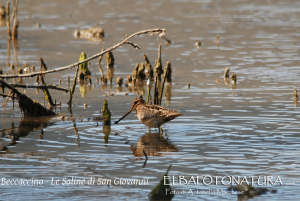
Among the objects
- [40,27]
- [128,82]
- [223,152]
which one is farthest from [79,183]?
[40,27]

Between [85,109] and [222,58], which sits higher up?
[222,58]

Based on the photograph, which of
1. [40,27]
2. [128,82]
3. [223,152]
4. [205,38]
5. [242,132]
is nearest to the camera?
[223,152]

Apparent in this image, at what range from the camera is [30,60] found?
62.6ft

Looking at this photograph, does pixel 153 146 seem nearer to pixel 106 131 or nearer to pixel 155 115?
pixel 155 115

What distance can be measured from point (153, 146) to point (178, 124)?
156 cm

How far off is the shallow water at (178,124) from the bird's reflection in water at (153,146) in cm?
2

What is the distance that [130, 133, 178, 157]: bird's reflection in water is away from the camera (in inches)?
348

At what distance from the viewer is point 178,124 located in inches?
425

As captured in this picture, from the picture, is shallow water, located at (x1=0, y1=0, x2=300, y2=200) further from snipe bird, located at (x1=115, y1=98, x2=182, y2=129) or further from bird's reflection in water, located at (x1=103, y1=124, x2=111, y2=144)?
snipe bird, located at (x1=115, y1=98, x2=182, y2=129)

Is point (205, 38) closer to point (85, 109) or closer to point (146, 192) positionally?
point (85, 109)

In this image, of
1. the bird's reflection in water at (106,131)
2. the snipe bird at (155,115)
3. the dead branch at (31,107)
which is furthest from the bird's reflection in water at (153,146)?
the dead branch at (31,107)

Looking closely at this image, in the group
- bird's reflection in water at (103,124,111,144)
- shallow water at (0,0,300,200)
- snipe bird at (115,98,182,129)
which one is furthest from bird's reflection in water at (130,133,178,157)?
bird's reflection in water at (103,124,111,144)

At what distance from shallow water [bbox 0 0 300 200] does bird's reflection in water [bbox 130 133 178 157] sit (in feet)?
0.06

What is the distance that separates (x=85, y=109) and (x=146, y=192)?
226 inches
